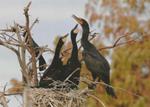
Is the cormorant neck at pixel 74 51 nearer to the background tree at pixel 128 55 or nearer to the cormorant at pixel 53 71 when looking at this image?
the cormorant at pixel 53 71

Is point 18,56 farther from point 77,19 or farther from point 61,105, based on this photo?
point 77,19

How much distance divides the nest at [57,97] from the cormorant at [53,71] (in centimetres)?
37

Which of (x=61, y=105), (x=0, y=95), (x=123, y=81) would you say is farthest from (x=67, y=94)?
(x=123, y=81)

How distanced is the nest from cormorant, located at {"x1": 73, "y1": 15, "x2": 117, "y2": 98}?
3.35 ft

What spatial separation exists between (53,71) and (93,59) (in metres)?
0.72

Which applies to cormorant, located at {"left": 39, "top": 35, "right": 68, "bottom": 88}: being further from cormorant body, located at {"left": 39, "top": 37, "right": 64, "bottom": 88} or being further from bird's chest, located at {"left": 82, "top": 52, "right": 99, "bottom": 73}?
bird's chest, located at {"left": 82, "top": 52, "right": 99, "bottom": 73}

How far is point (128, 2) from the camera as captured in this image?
2650 cm

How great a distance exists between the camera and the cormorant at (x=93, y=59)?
12.4 m

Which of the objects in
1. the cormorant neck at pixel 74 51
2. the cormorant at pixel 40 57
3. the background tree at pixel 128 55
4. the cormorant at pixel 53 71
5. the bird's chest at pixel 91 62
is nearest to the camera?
the cormorant at pixel 53 71

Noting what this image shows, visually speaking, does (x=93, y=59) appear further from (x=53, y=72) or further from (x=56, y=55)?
(x=53, y=72)

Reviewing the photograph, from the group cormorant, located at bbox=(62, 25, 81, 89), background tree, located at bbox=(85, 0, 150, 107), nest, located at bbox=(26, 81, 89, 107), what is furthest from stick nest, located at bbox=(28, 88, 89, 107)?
background tree, located at bbox=(85, 0, 150, 107)

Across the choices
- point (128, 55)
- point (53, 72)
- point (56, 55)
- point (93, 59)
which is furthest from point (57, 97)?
point (128, 55)

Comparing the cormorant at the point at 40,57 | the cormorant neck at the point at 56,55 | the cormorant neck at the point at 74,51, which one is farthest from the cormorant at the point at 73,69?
the cormorant at the point at 40,57

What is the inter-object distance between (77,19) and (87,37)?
12.9 inches
